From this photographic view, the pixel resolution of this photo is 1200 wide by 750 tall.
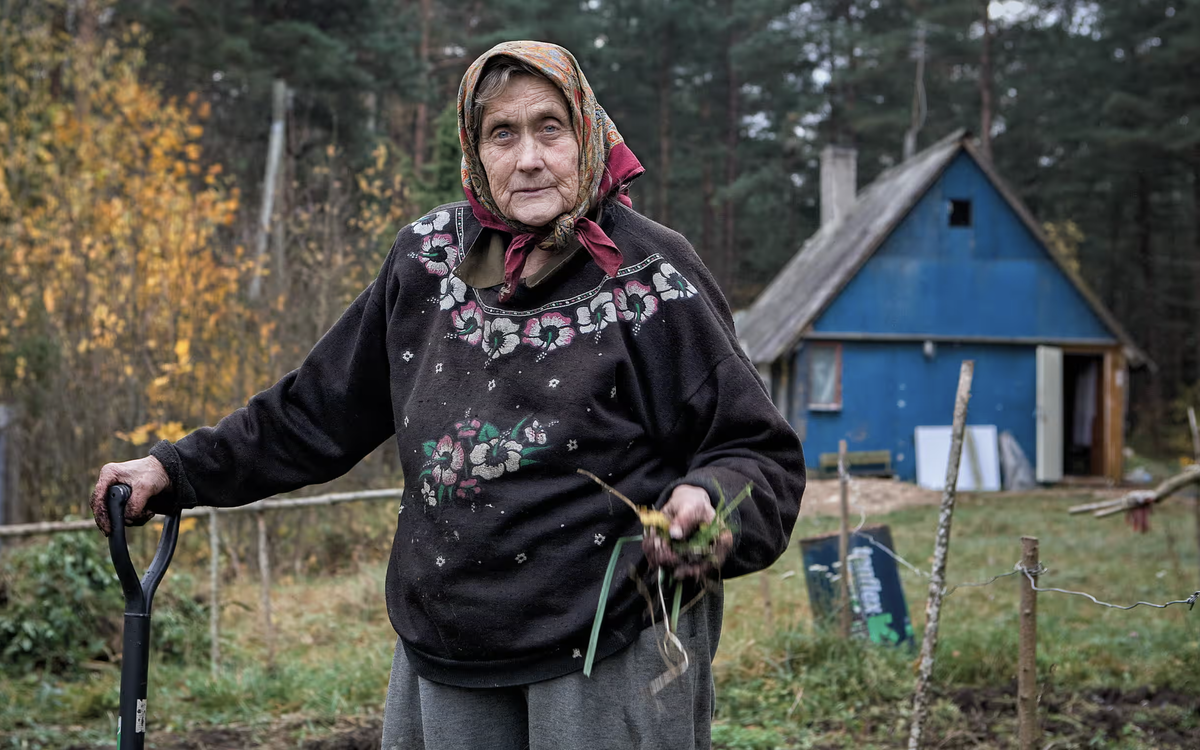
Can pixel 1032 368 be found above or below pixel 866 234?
below

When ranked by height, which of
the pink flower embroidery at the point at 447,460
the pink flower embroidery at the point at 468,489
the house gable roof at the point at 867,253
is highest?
the house gable roof at the point at 867,253

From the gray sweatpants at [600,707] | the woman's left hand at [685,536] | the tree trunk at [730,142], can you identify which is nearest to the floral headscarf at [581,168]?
the woman's left hand at [685,536]

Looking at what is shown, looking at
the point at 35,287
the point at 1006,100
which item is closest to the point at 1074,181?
the point at 1006,100

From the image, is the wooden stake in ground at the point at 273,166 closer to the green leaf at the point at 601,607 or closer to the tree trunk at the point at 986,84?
the green leaf at the point at 601,607

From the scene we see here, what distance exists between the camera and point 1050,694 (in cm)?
452

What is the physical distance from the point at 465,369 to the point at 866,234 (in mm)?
16473

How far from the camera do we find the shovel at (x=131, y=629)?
2088 millimetres

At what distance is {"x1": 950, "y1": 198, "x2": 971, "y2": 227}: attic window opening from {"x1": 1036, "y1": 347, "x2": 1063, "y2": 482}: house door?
2468 mm

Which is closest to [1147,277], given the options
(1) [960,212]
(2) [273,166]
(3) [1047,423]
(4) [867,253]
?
(1) [960,212]

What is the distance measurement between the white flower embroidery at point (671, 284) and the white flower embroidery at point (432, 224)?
0.52 metres

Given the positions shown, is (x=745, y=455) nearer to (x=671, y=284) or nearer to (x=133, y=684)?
(x=671, y=284)

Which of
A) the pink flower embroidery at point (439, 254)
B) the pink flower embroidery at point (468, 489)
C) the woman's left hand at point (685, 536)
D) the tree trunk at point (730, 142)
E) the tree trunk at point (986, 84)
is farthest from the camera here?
the tree trunk at point (730, 142)

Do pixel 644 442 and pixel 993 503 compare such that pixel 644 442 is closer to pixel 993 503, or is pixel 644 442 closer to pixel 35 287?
pixel 35 287

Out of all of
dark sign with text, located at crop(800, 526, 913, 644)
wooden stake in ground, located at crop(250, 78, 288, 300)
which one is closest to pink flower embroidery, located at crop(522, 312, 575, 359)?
dark sign with text, located at crop(800, 526, 913, 644)
